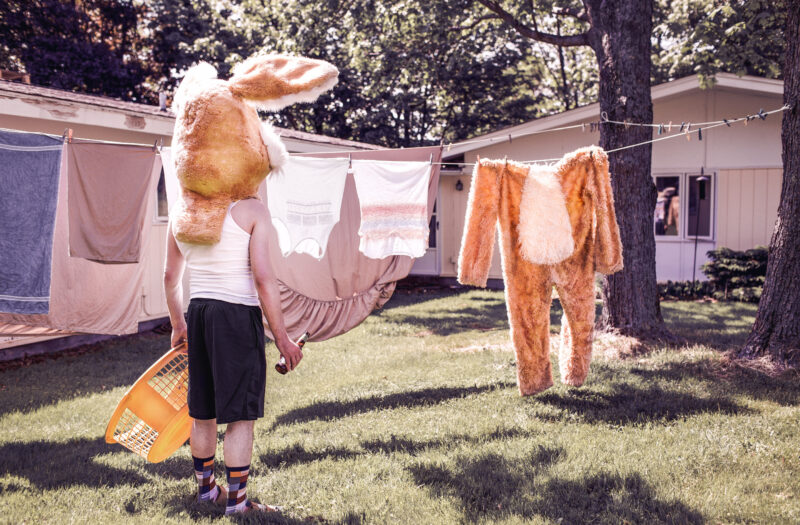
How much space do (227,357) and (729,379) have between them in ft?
14.2

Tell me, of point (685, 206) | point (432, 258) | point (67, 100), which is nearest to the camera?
point (67, 100)

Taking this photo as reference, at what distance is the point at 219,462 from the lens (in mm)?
3848

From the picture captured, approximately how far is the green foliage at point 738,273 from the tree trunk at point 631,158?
5501 mm

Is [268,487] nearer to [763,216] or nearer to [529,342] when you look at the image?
[529,342]

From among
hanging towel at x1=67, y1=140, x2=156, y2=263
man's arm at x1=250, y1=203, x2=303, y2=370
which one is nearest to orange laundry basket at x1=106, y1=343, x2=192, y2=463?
man's arm at x1=250, y1=203, x2=303, y2=370

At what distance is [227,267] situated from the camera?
2.84 m

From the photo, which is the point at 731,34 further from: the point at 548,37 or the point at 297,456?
the point at 297,456

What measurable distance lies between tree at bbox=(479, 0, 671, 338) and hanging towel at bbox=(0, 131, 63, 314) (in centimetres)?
520

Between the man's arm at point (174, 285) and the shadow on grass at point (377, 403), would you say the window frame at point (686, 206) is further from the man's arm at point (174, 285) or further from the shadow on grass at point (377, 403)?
the man's arm at point (174, 285)

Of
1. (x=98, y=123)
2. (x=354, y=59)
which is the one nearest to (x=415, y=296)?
(x=354, y=59)

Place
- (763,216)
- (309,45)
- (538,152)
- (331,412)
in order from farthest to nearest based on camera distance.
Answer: (538,152), (763,216), (309,45), (331,412)

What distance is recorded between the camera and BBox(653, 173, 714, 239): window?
12203mm

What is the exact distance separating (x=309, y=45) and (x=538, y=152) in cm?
527

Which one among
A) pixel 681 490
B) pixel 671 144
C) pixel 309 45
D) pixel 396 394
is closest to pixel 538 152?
pixel 671 144
